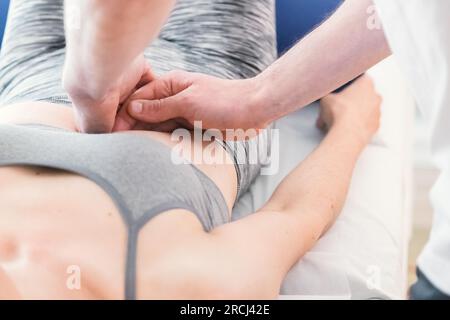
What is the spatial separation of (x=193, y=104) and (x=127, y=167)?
22 cm

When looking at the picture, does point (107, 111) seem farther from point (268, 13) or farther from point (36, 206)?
point (268, 13)

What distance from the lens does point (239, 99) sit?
1124mm

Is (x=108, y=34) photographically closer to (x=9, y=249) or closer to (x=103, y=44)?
(x=103, y=44)

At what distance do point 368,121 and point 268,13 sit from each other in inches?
11.9

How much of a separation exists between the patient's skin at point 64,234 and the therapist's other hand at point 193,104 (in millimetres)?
228

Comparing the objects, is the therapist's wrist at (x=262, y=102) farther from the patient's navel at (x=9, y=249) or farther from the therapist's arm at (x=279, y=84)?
the patient's navel at (x=9, y=249)

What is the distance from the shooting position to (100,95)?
1021 mm

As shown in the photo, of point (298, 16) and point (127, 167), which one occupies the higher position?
point (298, 16)

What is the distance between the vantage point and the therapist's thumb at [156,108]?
44.6 inches

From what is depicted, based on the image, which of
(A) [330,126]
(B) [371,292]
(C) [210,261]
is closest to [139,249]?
(C) [210,261]

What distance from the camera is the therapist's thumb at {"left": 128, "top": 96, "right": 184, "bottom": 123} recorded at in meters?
1.13

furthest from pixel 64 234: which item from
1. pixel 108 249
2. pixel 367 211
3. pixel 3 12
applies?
pixel 3 12

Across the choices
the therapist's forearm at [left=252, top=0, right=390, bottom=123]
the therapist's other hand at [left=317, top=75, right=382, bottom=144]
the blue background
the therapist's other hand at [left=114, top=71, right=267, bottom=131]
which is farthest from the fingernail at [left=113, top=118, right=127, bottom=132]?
the blue background

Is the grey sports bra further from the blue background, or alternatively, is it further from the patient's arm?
the blue background
